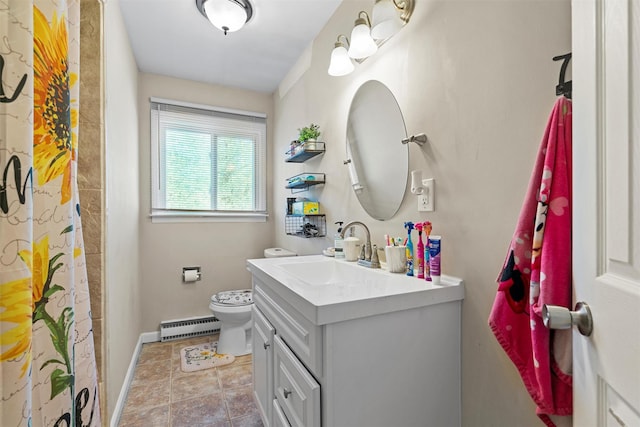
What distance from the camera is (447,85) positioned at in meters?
1.09

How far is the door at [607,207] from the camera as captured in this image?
41 cm

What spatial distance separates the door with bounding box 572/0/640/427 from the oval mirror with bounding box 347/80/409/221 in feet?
2.63

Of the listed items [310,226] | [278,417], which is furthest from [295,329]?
[310,226]

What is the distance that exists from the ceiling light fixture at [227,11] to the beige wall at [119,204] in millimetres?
495

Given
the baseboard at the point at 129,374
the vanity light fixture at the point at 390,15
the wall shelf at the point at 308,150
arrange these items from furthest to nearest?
the wall shelf at the point at 308,150 < the baseboard at the point at 129,374 < the vanity light fixture at the point at 390,15

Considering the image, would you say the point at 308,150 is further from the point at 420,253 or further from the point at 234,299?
the point at 234,299

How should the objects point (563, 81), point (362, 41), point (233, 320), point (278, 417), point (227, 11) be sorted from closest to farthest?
point (563, 81), point (278, 417), point (362, 41), point (227, 11), point (233, 320)

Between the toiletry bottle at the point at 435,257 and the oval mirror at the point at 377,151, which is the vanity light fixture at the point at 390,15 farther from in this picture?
the toiletry bottle at the point at 435,257

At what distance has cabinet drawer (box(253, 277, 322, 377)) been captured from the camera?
2.78ft

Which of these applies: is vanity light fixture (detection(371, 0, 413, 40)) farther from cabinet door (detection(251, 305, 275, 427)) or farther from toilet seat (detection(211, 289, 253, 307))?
toilet seat (detection(211, 289, 253, 307))

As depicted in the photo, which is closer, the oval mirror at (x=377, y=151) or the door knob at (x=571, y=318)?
the door knob at (x=571, y=318)

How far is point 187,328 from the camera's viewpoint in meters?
2.73

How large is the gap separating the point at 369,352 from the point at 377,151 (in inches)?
38.2

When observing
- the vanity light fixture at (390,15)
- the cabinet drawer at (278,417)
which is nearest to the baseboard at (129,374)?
the cabinet drawer at (278,417)
